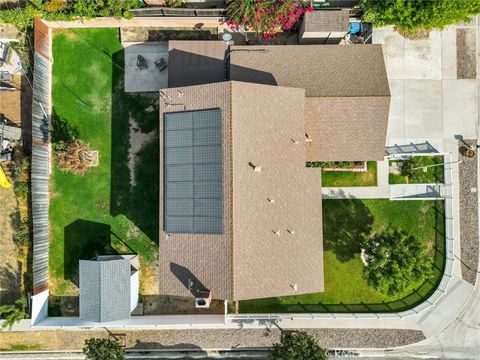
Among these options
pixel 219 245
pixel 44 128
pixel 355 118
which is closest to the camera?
pixel 219 245

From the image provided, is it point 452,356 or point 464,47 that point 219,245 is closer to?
point 452,356

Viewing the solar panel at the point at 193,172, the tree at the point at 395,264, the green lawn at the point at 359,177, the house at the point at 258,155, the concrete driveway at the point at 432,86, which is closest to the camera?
the house at the point at 258,155

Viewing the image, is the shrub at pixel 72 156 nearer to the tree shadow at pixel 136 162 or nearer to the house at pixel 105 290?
the tree shadow at pixel 136 162

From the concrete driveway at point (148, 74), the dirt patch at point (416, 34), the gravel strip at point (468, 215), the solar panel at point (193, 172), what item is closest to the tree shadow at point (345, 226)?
the gravel strip at point (468, 215)

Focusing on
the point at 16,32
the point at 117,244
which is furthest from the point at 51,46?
the point at 117,244

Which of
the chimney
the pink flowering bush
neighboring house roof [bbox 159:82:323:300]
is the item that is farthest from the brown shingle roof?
the pink flowering bush

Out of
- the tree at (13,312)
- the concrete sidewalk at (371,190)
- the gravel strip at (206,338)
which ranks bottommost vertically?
the gravel strip at (206,338)

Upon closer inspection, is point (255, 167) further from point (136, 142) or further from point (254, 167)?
point (136, 142)

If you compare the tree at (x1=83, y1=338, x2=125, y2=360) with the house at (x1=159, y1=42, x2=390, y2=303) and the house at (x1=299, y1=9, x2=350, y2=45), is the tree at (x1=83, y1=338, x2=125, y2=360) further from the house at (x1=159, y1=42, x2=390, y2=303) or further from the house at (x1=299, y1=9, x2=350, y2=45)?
the house at (x1=299, y1=9, x2=350, y2=45)
